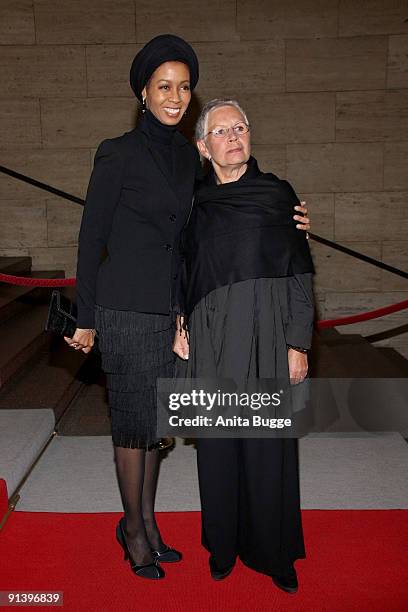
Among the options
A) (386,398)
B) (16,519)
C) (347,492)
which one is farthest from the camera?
(386,398)

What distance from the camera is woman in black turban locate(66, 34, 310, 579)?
2266mm

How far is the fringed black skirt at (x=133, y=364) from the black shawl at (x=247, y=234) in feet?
0.79

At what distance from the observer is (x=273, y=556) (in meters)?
2.38

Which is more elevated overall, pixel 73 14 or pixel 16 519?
pixel 73 14

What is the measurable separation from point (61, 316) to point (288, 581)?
1284 millimetres

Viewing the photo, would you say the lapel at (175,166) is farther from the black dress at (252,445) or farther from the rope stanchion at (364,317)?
the rope stanchion at (364,317)

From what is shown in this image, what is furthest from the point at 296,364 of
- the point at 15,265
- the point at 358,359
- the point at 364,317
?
the point at 15,265

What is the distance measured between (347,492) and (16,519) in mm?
1636

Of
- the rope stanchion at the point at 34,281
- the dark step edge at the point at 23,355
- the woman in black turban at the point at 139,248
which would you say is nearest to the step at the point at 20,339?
the dark step edge at the point at 23,355

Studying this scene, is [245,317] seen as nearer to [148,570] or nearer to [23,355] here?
[148,570]

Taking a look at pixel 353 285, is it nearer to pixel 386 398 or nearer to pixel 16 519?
pixel 386 398

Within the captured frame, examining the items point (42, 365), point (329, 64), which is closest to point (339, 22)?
point (329, 64)

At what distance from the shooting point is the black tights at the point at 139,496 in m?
2.44

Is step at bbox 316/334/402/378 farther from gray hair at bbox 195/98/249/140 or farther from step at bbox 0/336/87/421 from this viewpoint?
gray hair at bbox 195/98/249/140
